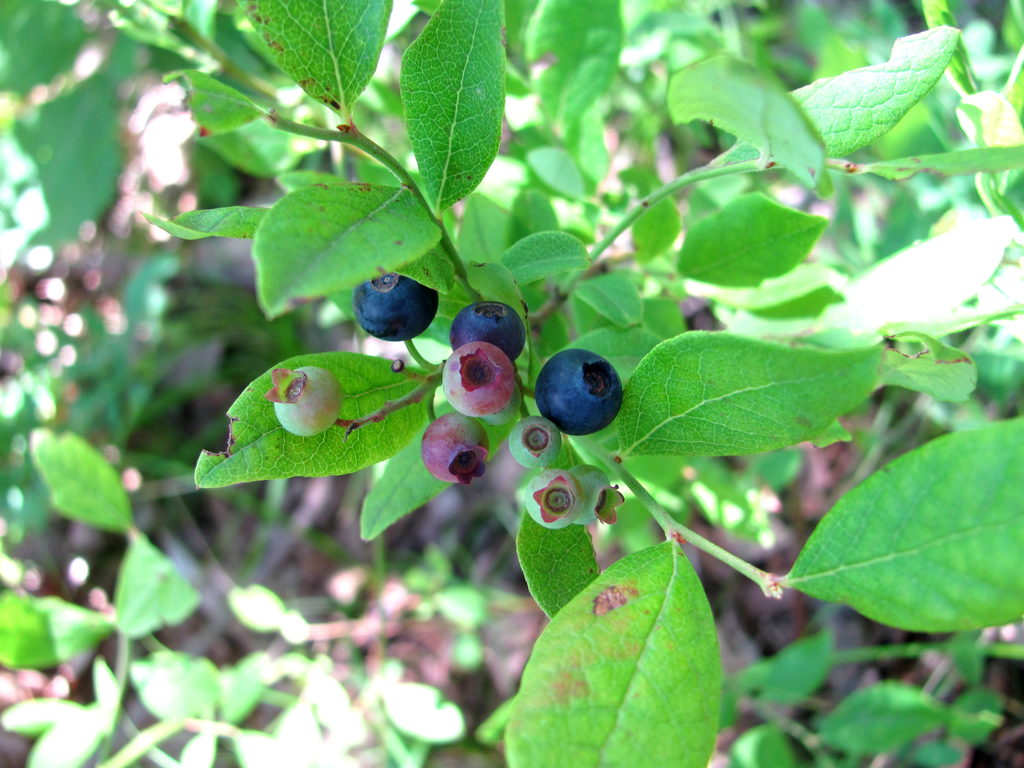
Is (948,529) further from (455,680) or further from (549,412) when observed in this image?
(455,680)

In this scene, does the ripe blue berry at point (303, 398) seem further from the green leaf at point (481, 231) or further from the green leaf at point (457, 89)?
the green leaf at point (481, 231)

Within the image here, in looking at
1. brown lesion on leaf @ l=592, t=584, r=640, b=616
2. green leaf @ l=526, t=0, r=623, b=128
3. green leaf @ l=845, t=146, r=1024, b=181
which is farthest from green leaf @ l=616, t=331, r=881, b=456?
green leaf @ l=526, t=0, r=623, b=128

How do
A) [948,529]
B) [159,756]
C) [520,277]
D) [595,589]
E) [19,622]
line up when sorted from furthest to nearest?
[19,622], [159,756], [520,277], [595,589], [948,529]

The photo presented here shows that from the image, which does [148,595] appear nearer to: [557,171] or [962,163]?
[557,171]

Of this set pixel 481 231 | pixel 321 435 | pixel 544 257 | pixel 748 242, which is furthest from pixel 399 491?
pixel 748 242

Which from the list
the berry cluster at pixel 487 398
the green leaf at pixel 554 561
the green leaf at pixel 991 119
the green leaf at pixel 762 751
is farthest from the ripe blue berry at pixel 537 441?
the green leaf at pixel 762 751

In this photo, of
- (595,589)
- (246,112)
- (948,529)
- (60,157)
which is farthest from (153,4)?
(60,157)
